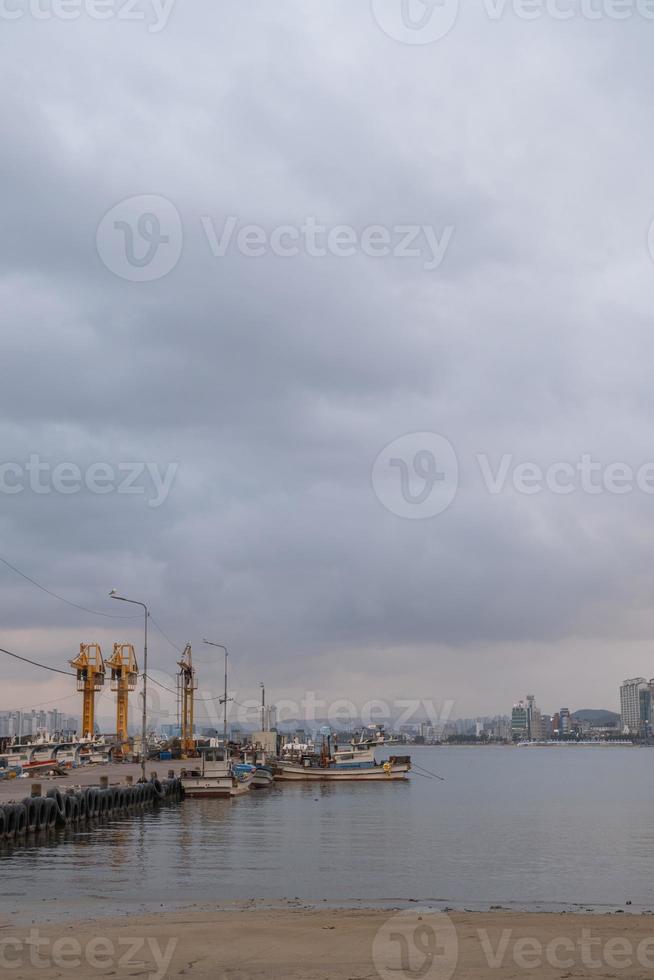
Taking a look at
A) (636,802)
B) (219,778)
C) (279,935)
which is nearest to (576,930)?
(279,935)

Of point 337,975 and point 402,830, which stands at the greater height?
point 337,975

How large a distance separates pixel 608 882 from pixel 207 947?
20.2m

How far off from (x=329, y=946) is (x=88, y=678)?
96166 mm

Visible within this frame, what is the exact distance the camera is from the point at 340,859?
39.9m

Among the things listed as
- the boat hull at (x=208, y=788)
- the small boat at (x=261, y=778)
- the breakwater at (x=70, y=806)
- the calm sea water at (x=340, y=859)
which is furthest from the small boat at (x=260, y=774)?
the breakwater at (x=70, y=806)

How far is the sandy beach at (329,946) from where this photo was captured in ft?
58.7

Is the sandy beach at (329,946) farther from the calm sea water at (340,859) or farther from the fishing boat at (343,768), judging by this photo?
the fishing boat at (343,768)

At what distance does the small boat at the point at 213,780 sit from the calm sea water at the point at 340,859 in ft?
10.7

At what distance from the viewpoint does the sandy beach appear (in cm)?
1791

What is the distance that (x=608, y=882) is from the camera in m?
35.0

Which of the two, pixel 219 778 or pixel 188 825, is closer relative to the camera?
pixel 188 825

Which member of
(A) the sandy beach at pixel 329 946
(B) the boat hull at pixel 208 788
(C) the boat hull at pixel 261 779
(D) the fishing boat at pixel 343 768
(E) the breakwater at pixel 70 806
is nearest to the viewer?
(A) the sandy beach at pixel 329 946

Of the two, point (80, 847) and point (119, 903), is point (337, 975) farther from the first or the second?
point (80, 847)

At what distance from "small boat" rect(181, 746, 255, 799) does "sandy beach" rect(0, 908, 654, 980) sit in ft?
164
